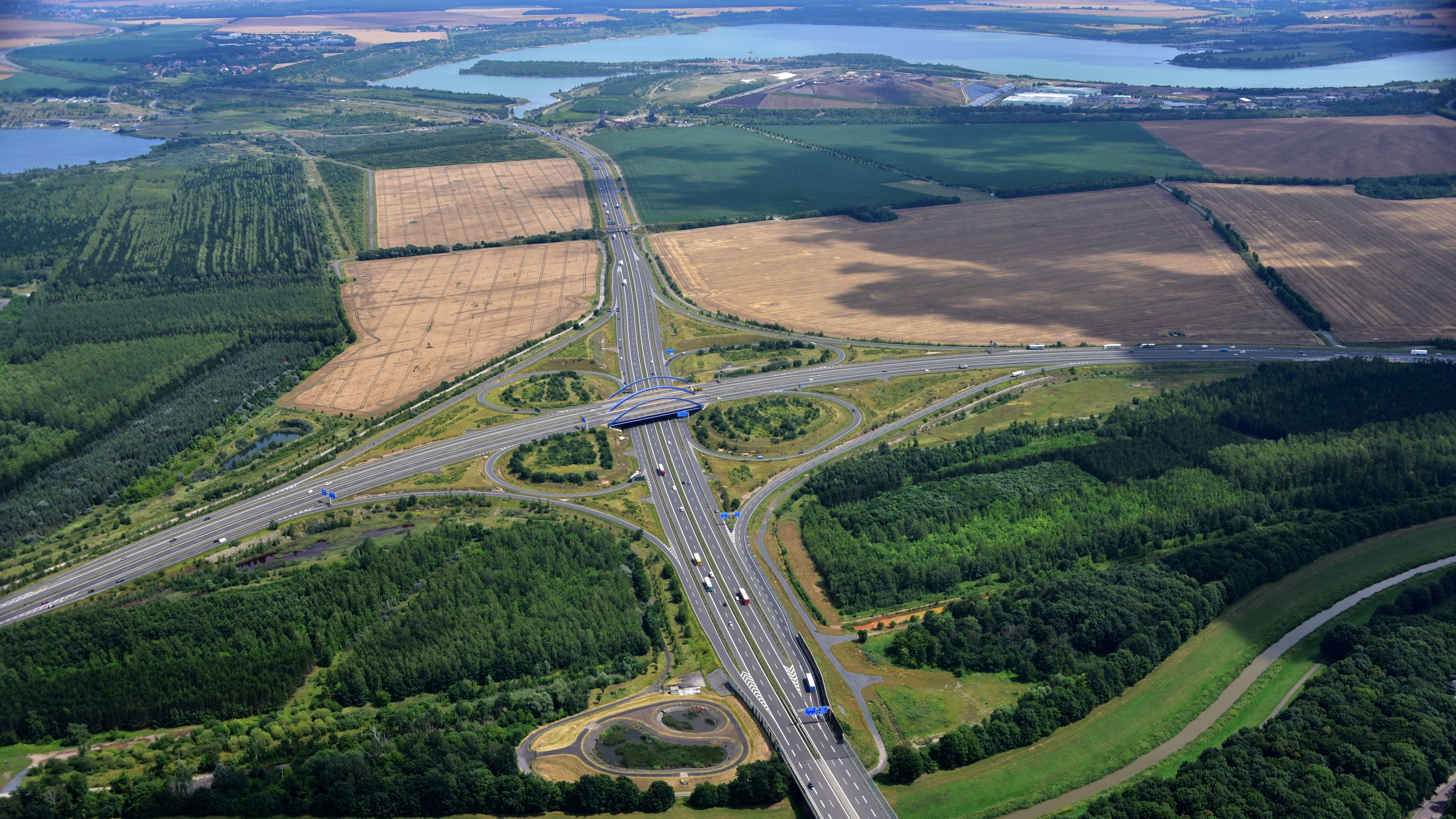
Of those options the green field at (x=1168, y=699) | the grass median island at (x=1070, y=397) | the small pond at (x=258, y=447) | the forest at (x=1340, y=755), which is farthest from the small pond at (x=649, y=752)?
the small pond at (x=258, y=447)

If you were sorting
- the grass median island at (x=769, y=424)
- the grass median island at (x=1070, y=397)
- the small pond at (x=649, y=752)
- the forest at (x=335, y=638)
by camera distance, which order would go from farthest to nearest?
the grass median island at (x=1070, y=397) < the grass median island at (x=769, y=424) < the forest at (x=335, y=638) < the small pond at (x=649, y=752)

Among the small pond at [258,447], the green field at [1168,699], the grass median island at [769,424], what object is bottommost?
the green field at [1168,699]

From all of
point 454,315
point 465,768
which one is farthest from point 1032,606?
point 454,315

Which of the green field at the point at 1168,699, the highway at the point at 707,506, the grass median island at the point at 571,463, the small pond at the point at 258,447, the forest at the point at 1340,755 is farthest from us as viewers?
the small pond at the point at 258,447

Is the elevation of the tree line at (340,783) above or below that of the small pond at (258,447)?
below

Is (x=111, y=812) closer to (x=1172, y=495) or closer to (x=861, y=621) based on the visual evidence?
(x=861, y=621)

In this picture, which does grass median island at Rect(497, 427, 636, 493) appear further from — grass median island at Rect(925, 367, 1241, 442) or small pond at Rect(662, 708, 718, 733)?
small pond at Rect(662, 708, 718, 733)

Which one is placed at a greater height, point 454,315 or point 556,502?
point 454,315

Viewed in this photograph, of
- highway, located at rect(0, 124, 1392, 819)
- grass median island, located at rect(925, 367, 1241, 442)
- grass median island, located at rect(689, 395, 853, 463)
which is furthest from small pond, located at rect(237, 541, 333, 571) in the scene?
grass median island, located at rect(925, 367, 1241, 442)

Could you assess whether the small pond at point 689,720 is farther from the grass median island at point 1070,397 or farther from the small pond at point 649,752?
the grass median island at point 1070,397
